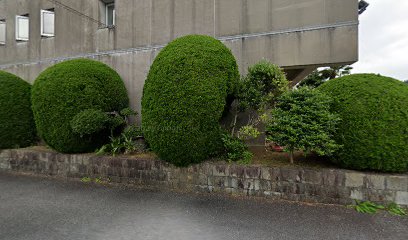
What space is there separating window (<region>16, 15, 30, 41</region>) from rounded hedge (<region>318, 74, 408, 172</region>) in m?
12.2

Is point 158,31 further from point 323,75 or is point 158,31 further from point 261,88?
point 323,75

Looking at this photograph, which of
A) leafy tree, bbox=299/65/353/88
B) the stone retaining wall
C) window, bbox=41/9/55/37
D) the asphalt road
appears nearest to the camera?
the asphalt road

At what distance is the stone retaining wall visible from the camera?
13.0 ft

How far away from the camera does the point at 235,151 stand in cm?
499

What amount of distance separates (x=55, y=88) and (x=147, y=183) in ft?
12.3

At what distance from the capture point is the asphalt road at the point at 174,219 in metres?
3.20

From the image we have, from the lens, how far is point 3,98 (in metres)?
6.98

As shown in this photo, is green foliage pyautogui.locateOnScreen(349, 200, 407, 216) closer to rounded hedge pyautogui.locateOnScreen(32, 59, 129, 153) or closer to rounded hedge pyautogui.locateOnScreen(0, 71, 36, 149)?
rounded hedge pyautogui.locateOnScreen(32, 59, 129, 153)

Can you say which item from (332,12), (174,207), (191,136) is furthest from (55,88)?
(332,12)

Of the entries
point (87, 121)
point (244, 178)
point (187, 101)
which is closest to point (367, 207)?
point (244, 178)

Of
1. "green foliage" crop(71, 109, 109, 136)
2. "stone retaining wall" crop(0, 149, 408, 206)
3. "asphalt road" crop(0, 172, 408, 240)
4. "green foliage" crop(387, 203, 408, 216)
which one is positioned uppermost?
"green foliage" crop(71, 109, 109, 136)

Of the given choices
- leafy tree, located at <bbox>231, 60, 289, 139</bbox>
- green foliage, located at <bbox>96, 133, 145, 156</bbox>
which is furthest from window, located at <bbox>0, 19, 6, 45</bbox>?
leafy tree, located at <bbox>231, 60, 289, 139</bbox>

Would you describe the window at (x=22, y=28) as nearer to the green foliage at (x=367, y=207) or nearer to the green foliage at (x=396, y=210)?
the green foliage at (x=367, y=207)

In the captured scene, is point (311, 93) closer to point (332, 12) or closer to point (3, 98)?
point (332, 12)
